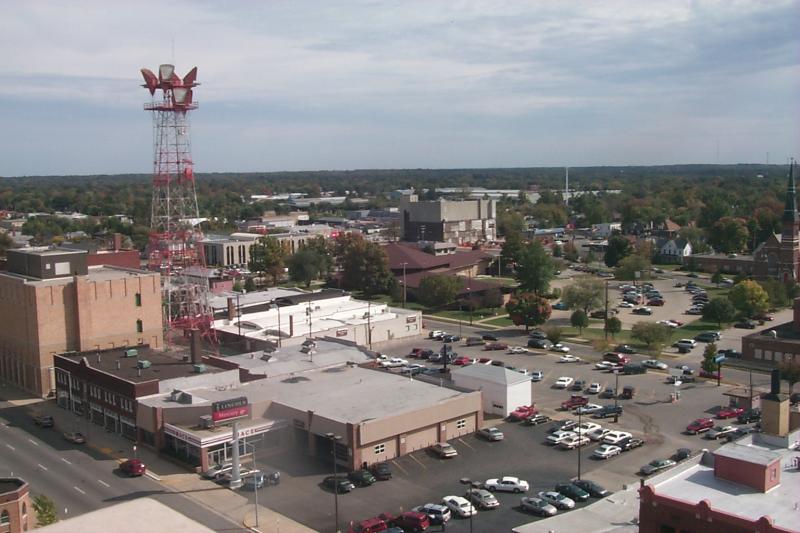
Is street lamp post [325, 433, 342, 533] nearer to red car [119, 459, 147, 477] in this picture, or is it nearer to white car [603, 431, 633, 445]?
red car [119, 459, 147, 477]

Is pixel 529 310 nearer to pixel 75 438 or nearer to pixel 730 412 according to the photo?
pixel 730 412

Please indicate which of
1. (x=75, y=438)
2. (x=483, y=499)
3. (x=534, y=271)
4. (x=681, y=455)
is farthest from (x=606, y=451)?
(x=534, y=271)

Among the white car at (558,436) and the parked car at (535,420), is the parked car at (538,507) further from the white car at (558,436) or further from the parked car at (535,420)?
the parked car at (535,420)

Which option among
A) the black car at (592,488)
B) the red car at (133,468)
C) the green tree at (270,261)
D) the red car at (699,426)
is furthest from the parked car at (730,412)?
the green tree at (270,261)

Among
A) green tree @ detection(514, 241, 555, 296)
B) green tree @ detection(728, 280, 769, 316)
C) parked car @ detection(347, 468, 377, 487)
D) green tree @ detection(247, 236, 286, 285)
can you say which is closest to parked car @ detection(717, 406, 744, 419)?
parked car @ detection(347, 468, 377, 487)

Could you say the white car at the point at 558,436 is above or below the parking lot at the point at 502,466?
above

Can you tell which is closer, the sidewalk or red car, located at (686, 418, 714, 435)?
the sidewalk
